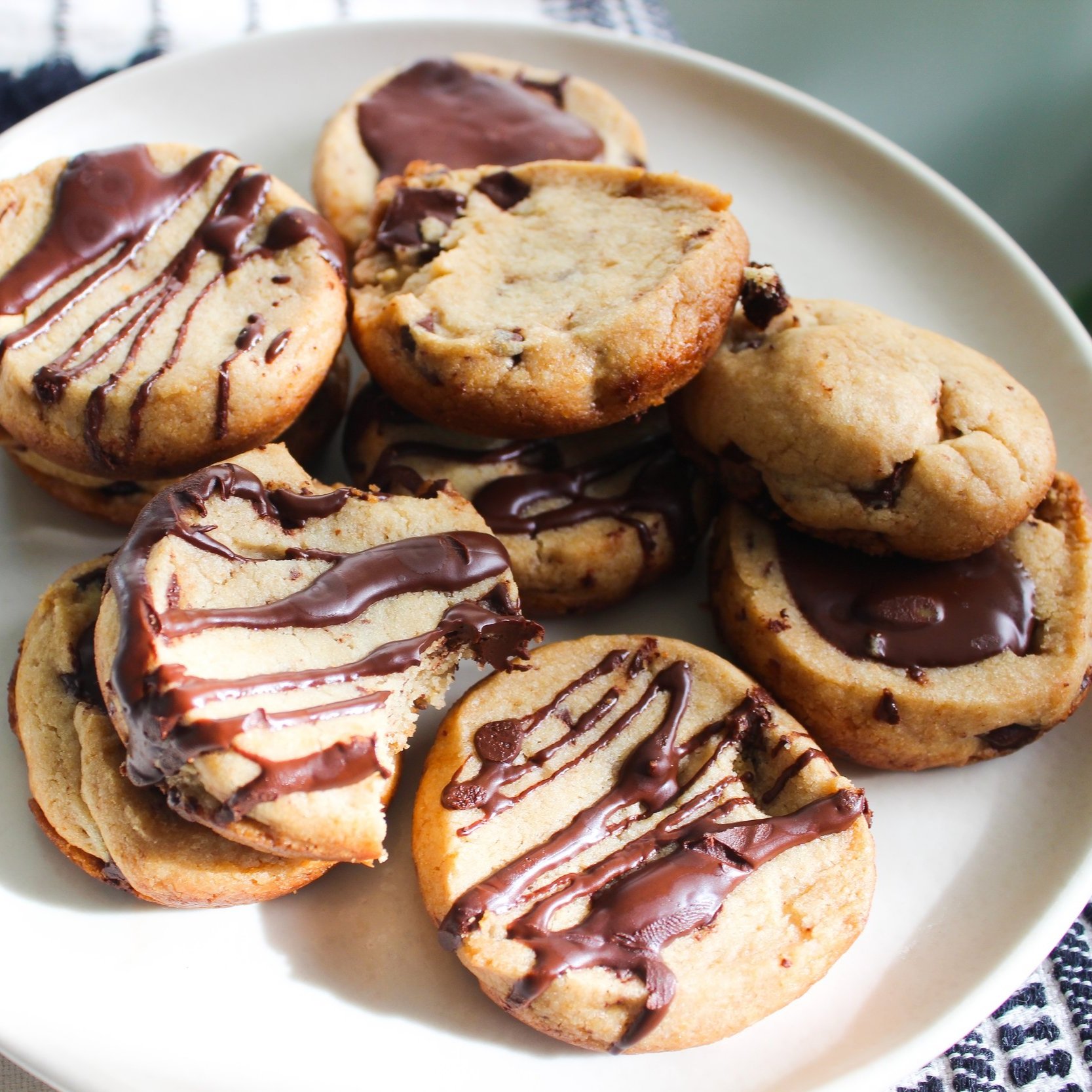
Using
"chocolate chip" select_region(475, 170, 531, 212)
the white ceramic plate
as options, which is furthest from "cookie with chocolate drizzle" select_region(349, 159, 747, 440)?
the white ceramic plate

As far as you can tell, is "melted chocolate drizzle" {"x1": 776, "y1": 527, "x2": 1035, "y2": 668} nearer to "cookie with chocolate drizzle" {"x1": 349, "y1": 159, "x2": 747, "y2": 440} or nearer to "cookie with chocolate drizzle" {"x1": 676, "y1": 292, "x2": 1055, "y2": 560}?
"cookie with chocolate drizzle" {"x1": 676, "y1": 292, "x2": 1055, "y2": 560}

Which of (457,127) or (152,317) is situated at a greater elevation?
(457,127)

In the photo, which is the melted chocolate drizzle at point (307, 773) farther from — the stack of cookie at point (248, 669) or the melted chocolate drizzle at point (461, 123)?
the melted chocolate drizzle at point (461, 123)

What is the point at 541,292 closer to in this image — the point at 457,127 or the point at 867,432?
the point at 867,432

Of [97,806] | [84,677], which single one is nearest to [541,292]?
[84,677]

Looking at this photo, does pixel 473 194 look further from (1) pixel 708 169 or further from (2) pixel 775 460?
(1) pixel 708 169

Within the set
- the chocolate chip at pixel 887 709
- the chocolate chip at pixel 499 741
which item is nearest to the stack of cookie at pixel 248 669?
the chocolate chip at pixel 499 741
